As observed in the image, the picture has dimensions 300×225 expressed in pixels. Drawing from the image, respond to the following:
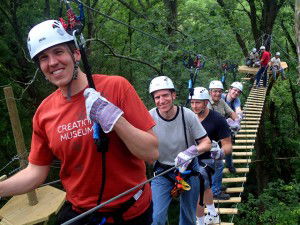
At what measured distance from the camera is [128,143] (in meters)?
1.46

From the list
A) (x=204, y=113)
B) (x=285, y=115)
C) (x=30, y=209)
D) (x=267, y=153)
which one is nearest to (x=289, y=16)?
(x=285, y=115)

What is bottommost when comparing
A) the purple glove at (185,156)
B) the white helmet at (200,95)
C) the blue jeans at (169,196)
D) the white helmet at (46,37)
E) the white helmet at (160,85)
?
the blue jeans at (169,196)

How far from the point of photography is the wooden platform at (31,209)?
4.15 m

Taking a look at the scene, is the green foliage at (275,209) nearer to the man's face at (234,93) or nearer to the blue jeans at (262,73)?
the man's face at (234,93)

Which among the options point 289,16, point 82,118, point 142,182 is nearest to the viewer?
point 82,118

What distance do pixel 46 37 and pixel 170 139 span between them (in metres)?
1.77

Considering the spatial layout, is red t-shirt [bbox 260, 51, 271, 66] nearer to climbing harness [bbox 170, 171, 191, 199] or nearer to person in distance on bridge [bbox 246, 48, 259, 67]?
person in distance on bridge [bbox 246, 48, 259, 67]

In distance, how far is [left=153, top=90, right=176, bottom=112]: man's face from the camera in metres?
3.06

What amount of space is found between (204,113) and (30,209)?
238 centimetres

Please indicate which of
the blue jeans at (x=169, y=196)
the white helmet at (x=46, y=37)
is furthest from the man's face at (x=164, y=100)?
the white helmet at (x=46, y=37)

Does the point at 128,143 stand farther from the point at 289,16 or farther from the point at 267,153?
the point at 289,16

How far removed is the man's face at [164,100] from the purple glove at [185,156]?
386 mm

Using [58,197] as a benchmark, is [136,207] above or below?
above

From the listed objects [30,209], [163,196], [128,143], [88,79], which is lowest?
[30,209]
